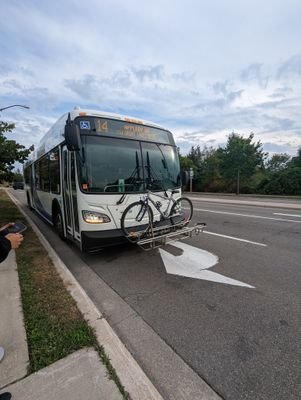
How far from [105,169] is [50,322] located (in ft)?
9.37

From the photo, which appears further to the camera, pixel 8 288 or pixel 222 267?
pixel 222 267

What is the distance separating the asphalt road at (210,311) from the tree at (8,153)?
223 inches

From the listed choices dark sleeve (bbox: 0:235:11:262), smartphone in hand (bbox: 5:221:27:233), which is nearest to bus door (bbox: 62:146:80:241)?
smartphone in hand (bbox: 5:221:27:233)

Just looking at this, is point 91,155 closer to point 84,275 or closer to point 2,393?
point 84,275

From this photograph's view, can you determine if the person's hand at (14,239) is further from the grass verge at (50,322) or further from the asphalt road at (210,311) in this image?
the asphalt road at (210,311)

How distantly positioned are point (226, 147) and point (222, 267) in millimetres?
28619

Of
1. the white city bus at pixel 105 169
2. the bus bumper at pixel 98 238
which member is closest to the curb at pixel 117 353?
the bus bumper at pixel 98 238

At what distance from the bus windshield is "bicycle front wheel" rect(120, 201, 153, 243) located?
39 cm

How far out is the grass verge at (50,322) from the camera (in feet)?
7.81

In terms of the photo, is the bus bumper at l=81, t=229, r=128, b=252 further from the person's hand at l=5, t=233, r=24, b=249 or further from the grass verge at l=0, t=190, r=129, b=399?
the person's hand at l=5, t=233, r=24, b=249

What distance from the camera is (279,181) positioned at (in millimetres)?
28938

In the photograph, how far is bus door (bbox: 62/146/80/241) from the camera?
16.4 ft

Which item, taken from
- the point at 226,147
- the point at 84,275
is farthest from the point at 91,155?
the point at 226,147

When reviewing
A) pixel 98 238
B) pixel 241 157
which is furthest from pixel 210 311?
pixel 241 157
